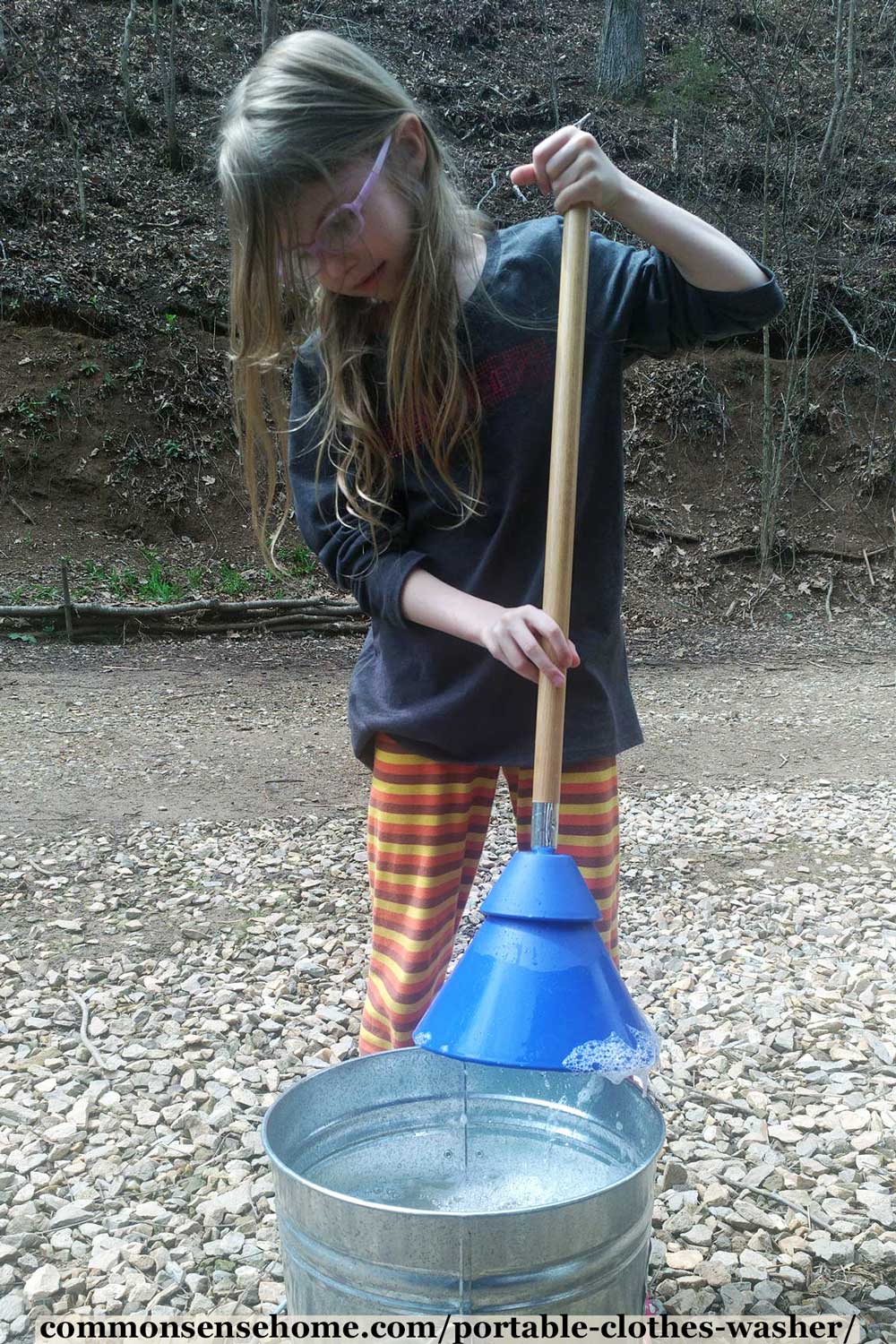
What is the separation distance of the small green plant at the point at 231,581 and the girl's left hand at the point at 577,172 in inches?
287

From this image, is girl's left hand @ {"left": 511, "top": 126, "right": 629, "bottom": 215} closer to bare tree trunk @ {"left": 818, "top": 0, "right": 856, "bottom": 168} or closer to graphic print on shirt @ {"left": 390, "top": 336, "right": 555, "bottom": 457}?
graphic print on shirt @ {"left": 390, "top": 336, "right": 555, "bottom": 457}

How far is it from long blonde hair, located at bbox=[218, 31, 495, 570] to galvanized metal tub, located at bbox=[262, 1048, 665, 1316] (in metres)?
0.77

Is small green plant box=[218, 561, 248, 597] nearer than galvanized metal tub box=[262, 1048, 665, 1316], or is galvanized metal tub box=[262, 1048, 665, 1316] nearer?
galvanized metal tub box=[262, 1048, 665, 1316]

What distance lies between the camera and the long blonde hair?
145 centimetres

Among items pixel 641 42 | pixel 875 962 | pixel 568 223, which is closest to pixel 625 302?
pixel 568 223

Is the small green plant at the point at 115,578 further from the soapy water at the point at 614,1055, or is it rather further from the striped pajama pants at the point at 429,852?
the soapy water at the point at 614,1055

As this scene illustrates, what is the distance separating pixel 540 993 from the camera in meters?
1.20

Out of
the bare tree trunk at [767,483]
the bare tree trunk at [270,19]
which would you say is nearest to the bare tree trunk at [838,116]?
the bare tree trunk at [767,483]

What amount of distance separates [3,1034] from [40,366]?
8133mm

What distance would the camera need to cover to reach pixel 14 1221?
2059 mm

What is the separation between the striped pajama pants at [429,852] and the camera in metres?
1.65

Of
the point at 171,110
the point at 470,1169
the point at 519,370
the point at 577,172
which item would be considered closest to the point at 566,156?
the point at 577,172

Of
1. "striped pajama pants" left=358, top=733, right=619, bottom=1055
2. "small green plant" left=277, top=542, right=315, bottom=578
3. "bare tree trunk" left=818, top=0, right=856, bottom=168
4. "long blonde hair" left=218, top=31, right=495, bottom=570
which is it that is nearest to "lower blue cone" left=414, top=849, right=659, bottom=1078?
"striped pajama pants" left=358, top=733, right=619, bottom=1055

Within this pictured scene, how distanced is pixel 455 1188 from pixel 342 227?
1.27 meters
